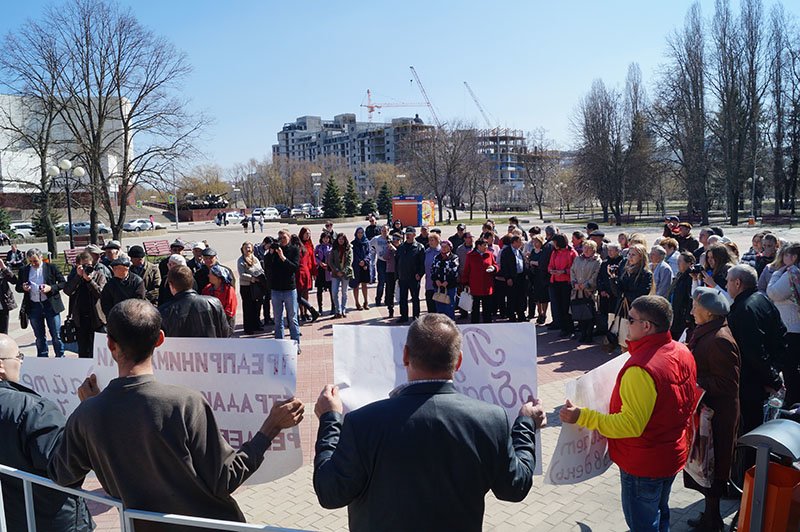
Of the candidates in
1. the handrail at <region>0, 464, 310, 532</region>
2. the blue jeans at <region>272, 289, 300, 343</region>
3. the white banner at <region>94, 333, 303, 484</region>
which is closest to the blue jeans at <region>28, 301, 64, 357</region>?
the blue jeans at <region>272, 289, 300, 343</region>

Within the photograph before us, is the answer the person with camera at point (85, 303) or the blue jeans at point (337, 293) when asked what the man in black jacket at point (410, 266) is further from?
the person with camera at point (85, 303)

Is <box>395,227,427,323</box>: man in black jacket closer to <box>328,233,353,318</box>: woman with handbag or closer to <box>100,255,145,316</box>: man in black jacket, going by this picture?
<box>328,233,353,318</box>: woman with handbag

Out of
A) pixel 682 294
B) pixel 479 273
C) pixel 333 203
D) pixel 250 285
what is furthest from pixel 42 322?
pixel 333 203

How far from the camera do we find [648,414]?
3.39 meters

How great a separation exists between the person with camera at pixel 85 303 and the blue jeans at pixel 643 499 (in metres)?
7.38

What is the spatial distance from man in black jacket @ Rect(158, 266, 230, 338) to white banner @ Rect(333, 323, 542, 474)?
274 centimetres

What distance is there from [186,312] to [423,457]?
13.3ft

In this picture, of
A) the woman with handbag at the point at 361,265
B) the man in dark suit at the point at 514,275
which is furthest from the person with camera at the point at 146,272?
the man in dark suit at the point at 514,275

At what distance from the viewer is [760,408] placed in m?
5.00

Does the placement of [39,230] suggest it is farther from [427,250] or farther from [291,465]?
[291,465]

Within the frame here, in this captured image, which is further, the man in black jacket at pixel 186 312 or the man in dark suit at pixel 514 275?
the man in dark suit at pixel 514 275

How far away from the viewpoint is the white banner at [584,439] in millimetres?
3592

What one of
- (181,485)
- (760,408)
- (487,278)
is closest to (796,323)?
(760,408)

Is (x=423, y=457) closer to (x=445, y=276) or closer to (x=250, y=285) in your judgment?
(x=445, y=276)
